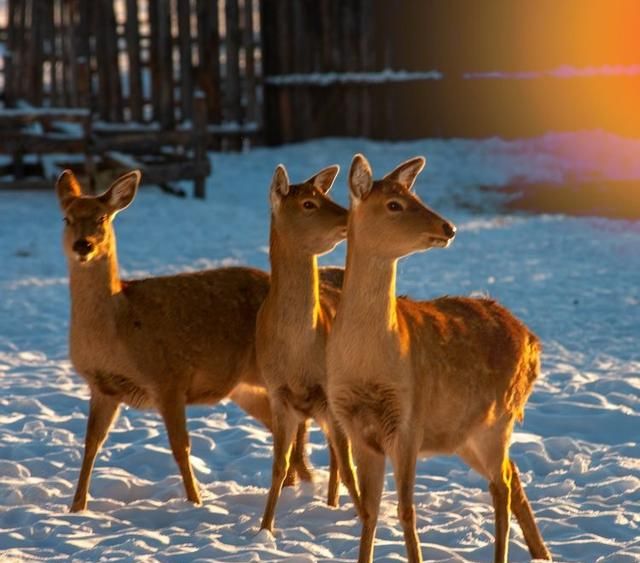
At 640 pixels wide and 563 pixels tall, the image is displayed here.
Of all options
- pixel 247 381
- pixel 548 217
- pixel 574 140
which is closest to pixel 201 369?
pixel 247 381

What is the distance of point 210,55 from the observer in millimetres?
24094

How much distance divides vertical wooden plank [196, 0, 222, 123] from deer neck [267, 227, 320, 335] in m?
17.6

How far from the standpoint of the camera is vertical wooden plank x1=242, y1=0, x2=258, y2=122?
80.0 feet

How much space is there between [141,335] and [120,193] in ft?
2.47

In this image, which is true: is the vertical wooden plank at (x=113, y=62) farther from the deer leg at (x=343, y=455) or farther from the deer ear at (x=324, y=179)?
the deer leg at (x=343, y=455)

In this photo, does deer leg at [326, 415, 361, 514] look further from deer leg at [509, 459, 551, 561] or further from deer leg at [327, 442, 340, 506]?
deer leg at [509, 459, 551, 561]

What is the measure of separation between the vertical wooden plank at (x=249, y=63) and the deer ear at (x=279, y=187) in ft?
59.9

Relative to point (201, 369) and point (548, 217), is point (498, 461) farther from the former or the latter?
point (548, 217)

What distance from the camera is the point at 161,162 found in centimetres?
2225

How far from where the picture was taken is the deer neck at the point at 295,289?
6504 mm

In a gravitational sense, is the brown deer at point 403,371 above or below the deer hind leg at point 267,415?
above

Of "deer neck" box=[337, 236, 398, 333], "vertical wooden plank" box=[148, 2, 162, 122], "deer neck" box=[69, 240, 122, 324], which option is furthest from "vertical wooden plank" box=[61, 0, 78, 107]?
"deer neck" box=[337, 236, 398, 333]

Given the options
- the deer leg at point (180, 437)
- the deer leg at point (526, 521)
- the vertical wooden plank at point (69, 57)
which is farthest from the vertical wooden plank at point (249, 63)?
the deer leg at point (526, 521)

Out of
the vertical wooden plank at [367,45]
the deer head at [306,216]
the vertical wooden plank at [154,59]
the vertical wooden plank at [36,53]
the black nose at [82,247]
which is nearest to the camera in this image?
the deer head at [306,216]
